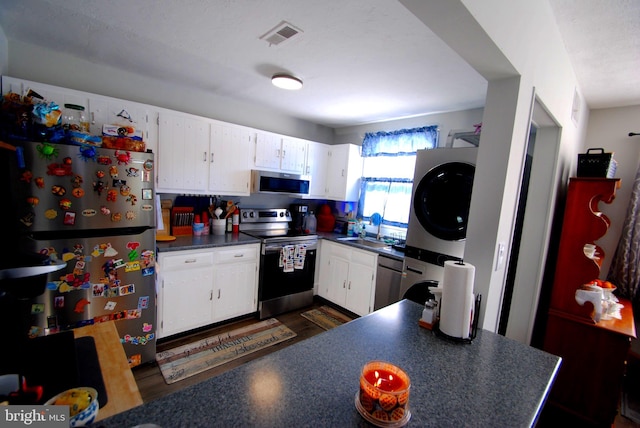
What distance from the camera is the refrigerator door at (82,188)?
5.49 feet

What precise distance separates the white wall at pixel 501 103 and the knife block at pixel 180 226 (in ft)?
8.68

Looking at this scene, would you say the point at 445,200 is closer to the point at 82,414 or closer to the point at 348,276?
the point at 348,276

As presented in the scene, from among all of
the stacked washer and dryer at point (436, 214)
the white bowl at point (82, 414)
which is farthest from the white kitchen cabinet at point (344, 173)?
the white bowl at point (82, 414)

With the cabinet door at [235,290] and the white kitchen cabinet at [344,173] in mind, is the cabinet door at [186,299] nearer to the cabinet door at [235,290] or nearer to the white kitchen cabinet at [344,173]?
the cabinet door at [235,290]

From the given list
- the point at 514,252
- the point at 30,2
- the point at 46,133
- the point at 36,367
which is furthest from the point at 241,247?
the point at 514,252

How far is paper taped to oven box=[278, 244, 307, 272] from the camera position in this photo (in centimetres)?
312

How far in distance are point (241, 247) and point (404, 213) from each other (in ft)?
6.69

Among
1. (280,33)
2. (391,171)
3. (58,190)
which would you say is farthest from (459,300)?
(391,171)

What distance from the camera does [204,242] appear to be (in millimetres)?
2652

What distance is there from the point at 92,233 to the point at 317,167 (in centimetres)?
258

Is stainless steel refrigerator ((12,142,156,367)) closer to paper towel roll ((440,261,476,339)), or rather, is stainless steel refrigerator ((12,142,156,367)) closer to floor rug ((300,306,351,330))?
floor rug ((300,306,351,330))

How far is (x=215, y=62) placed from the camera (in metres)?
2.20

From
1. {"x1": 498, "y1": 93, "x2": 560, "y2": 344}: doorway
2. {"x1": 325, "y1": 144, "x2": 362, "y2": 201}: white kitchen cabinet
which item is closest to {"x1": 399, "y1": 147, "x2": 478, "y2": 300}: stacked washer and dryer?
{"x1": 498, "y1": 93, "x2": 560, "y2": 344}: doorway

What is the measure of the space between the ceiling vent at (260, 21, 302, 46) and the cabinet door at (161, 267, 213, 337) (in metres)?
2.05
